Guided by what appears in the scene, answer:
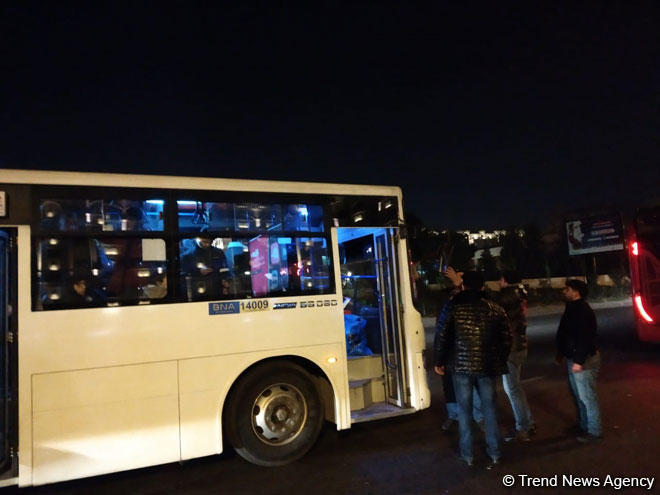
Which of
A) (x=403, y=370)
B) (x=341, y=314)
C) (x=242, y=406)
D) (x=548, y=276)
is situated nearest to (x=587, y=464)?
(x=403, y=370)

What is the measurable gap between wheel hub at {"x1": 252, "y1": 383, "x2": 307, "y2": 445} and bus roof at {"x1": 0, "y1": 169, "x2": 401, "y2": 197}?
7.11ft

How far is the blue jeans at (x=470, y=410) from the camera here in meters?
4.79

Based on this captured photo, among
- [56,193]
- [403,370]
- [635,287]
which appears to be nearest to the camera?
[56,193]

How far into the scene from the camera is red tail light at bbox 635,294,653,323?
1039 centimetres

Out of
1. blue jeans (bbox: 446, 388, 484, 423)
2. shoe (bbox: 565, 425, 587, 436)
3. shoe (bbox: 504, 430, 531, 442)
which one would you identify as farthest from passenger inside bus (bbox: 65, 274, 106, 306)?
shoe (bbox: 565, 425, 587, 436)

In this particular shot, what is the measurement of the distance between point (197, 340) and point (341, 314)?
1.62 m

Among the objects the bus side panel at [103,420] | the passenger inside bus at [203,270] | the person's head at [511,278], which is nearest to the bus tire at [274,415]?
the bus side panel at [103,420]

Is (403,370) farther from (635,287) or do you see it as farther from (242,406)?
(635,287)

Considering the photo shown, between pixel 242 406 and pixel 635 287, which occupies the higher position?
pixel 635 287

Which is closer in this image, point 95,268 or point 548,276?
point 95,268

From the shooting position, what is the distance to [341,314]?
5.52 m

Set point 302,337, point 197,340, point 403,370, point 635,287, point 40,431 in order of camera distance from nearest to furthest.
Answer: point 40,431 < point 197,340 < point 302,337 < point 403,370 < point 635,287

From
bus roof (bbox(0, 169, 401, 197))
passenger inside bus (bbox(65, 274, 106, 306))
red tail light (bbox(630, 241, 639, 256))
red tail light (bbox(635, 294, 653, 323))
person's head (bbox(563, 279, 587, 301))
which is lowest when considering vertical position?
red tail light (bbox(635, 294, 653, 323))

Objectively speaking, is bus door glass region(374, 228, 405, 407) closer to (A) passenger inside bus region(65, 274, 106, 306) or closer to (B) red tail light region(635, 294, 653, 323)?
(A) passenger inside bus region(65, 274, 106, 306)
